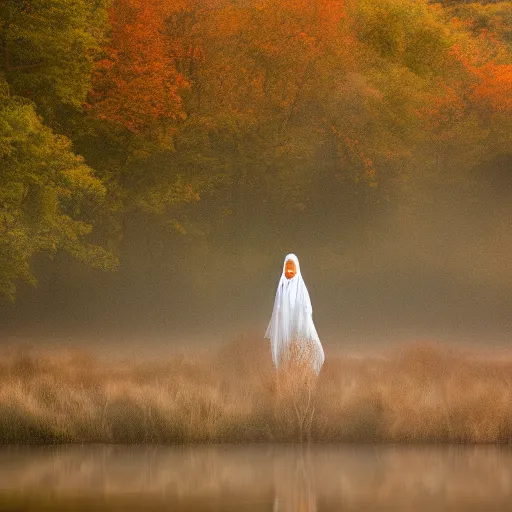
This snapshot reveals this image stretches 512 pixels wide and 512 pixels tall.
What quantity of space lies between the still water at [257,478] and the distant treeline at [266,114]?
58.0ft

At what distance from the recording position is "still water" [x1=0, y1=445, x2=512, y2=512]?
1241 cm

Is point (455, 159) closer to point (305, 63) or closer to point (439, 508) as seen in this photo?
point (305, 63)

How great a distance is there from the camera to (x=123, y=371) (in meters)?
22.2

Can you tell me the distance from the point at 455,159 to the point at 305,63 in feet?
20.0

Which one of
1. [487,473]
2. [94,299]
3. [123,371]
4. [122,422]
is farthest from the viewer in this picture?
[94,299]

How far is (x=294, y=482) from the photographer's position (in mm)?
13836

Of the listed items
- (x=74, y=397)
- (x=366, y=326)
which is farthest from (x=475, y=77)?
(x=74, y=397)

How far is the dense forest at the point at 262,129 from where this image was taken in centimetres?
3659

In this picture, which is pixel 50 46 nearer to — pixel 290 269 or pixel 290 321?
pixel 290 269

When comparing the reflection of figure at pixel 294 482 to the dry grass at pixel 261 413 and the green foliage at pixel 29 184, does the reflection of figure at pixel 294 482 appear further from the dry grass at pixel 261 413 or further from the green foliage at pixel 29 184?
the green foliage at pixel 29 184

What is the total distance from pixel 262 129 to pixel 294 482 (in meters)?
29.0

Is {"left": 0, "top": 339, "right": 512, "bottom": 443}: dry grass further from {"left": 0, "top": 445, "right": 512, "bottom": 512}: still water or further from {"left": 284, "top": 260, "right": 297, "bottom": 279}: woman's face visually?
{"left": 284, "top": 260, "right": 297, "bottom": 279}: woman's face

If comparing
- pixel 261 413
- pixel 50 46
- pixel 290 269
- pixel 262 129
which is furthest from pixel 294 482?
pixel 262 129

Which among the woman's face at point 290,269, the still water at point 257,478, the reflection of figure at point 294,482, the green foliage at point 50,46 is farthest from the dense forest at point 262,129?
the reflection of figure at point 294,482
